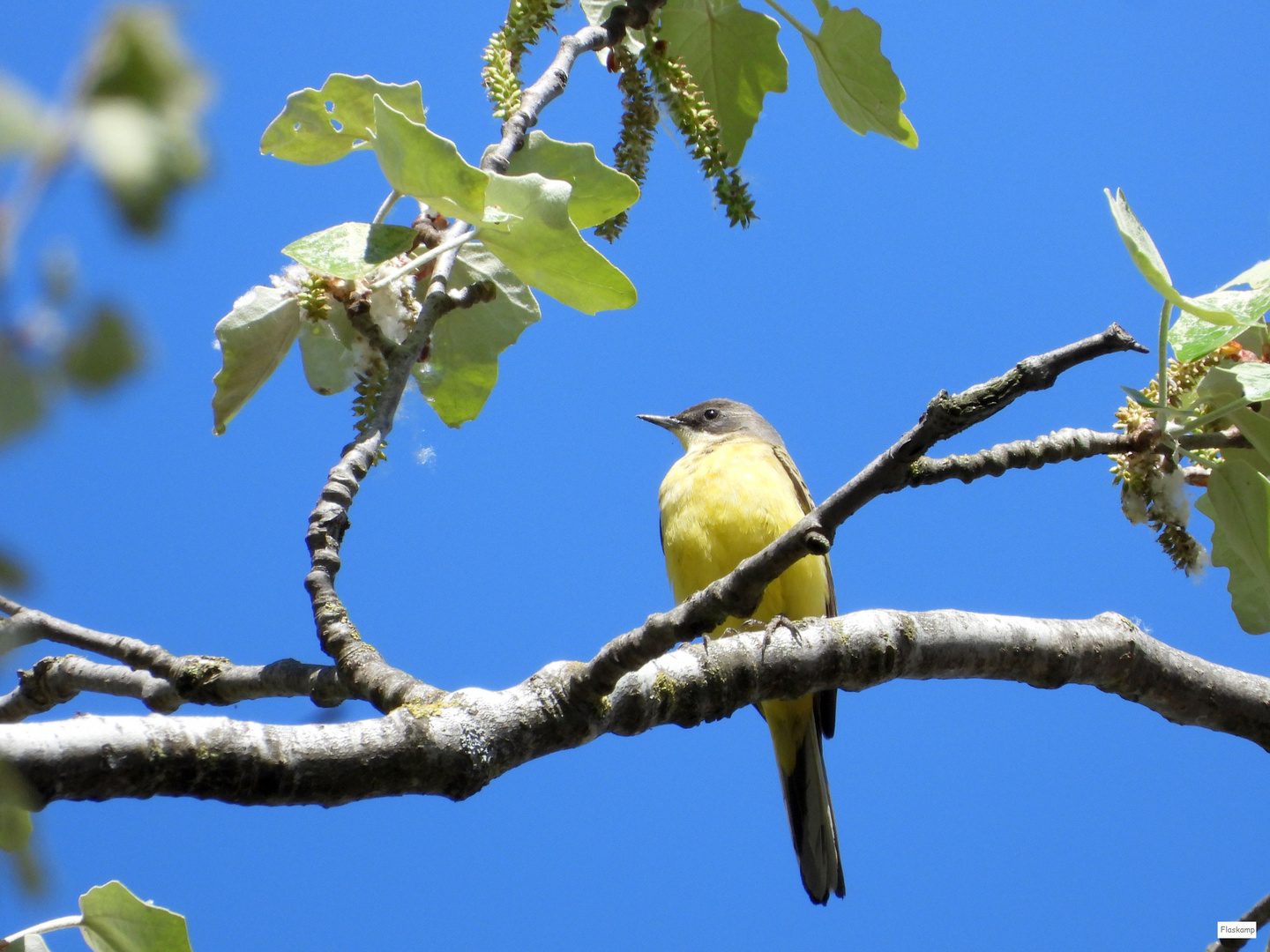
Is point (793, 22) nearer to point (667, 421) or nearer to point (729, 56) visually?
point (729, 56)

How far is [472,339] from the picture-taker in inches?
109

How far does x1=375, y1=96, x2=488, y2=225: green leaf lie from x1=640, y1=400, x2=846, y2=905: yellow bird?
10.2 ft

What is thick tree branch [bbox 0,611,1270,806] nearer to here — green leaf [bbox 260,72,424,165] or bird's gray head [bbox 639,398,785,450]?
green leaf [bbox 260,72,424,165]

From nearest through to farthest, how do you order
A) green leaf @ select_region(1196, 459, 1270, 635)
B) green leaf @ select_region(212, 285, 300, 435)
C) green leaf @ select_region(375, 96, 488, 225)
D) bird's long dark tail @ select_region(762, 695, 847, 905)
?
1. green leaf @ select_region(375, 96, 488, 225)
2. green leaf @ select_region(1196, 459, 1270, 635)
3. green leaf @ select_region(212, 285, 300, 435)
4. bird's long dark tail @ select_region(762, 695, 847, 905)

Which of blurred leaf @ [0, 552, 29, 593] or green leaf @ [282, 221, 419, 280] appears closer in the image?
blurred leaf @ [0, 552, 29, 593]

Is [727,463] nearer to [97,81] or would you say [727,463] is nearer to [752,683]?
[752,683]

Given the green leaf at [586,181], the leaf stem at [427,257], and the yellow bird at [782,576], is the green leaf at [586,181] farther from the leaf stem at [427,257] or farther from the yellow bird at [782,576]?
the yellow bird at [782,576]

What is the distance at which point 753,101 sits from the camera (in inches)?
123

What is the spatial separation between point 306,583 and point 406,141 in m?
0.94

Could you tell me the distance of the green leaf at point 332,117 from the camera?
235cm

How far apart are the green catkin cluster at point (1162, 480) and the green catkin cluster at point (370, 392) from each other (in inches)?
69.1

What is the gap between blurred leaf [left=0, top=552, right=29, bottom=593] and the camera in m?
0.36

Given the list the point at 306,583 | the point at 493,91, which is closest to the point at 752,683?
the point at 306,583

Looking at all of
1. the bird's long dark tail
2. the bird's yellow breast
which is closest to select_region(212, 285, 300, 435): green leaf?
the bird's yellow breast
